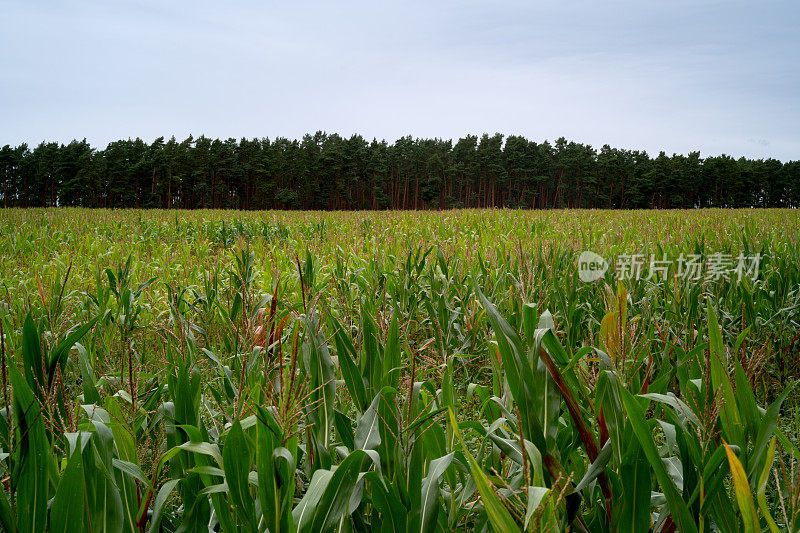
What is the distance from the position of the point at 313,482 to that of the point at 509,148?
76.9 metres

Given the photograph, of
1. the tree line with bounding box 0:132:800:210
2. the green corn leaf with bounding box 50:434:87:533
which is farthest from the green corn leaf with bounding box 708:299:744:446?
the tree line with bounding box 0:132:800:210

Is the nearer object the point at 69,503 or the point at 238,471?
the point at 69,503

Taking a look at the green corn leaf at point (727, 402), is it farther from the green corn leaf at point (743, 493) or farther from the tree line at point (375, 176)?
the tree line at point (375, 176)

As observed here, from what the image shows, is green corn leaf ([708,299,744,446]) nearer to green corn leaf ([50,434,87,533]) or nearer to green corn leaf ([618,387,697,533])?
green corn leaf ([618,387,697,533])

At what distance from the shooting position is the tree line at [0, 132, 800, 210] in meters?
61.0

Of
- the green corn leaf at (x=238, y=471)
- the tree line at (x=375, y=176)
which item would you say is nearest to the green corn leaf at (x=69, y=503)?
the green corn leaf at (x=238, y=471)

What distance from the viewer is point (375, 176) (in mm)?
68312

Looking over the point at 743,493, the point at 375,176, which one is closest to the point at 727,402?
the point at 743,493

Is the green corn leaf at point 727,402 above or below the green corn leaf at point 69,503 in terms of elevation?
above

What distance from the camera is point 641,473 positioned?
109 cm

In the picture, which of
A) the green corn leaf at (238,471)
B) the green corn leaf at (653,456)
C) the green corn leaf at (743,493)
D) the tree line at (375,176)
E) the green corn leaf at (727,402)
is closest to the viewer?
the green corn leaf at (743,493)

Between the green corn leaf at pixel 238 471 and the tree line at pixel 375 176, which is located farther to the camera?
the tree line at pixel 375 176

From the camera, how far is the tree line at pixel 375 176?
61038 millimetres

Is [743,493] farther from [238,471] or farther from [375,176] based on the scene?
[375,176]
